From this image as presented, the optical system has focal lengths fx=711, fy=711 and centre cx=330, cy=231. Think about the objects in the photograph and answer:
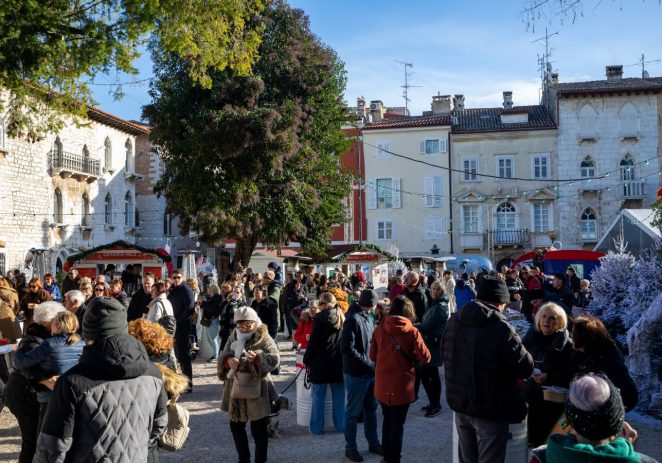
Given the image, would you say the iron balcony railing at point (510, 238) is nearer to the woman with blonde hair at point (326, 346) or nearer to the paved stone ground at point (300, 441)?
the paved stone ground at point (300, 441)

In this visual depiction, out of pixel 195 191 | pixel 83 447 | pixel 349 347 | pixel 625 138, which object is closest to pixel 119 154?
pixel 195 191

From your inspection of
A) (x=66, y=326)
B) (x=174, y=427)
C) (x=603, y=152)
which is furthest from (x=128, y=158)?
(x=174, y=427)

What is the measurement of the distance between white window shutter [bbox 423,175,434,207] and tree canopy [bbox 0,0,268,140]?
34.3m

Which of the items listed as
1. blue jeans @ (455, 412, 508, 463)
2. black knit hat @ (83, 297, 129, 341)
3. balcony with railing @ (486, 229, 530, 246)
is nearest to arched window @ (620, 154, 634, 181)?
balcony with railing @ (486, 229, 530, 246)

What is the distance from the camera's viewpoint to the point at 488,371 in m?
4.65

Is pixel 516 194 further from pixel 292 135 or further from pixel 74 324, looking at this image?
pixel 74 324

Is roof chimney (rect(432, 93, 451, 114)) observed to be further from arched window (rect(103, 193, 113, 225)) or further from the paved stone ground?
the paved stone ground

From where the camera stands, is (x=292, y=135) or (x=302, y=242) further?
(x=302, y=242)

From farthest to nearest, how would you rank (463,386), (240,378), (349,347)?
(349,347)
(240,378)
(463,386)

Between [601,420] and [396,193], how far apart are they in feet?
140

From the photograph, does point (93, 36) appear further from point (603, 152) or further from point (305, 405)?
point (603, 152)

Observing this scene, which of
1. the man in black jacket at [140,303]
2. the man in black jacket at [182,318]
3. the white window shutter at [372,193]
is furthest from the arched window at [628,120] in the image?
the man in black jacket at [182,318]

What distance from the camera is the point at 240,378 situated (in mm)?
6168

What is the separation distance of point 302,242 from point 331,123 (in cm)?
532
